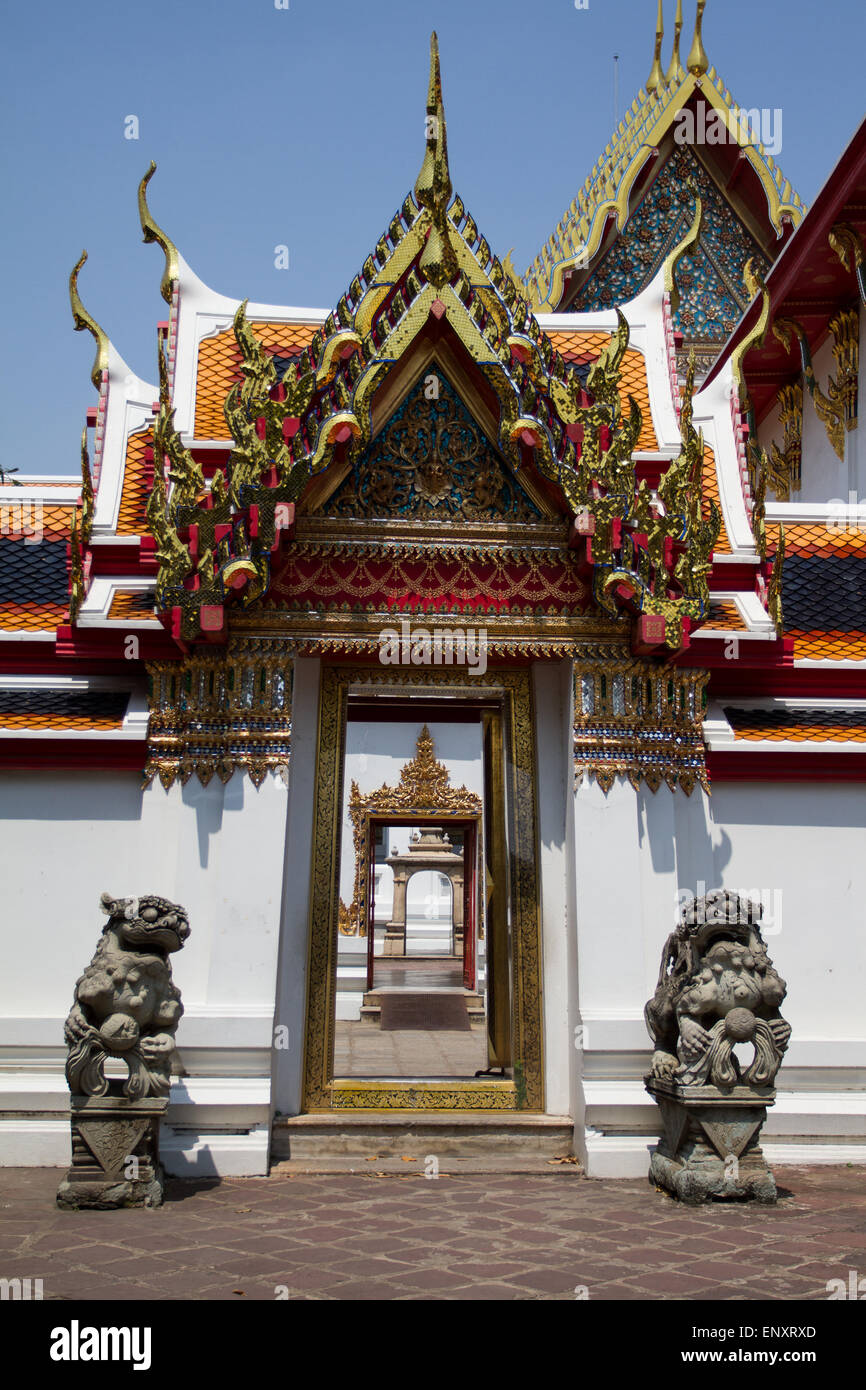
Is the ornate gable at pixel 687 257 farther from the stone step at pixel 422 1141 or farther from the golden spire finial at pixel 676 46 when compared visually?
the stone step at pixel 422 1141

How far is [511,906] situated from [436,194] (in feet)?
12.7

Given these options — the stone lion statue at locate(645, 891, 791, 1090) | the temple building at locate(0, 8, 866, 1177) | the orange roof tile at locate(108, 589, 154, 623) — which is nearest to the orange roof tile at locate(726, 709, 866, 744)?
the temple building at locate(0, 8, 866, 1177)

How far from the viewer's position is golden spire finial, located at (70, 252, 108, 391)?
8.12 m

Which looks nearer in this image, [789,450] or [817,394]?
[817,394]

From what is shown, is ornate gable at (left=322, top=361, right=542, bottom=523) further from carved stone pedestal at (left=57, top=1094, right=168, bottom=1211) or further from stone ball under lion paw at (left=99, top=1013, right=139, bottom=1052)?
carved stone pedestal at (left=57, top=1094, right=168, bottom=1211)

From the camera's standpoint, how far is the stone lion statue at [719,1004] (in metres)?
6.12

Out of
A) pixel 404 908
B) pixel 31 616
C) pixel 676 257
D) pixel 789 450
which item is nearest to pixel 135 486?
pixel 31 616

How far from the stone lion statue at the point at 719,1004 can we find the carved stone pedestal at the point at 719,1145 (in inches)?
2.4

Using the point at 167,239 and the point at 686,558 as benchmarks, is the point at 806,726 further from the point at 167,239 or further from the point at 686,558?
the point at 167,239

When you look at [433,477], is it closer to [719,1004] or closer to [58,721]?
[58,721]

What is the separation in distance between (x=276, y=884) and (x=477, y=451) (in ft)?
8.60

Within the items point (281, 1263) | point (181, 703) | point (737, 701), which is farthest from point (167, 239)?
point (281, 1263)

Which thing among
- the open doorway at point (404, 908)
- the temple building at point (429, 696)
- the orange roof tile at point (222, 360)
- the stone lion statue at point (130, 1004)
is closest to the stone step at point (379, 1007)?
the open doorway at point (404, 908)

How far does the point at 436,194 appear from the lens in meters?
6.84
